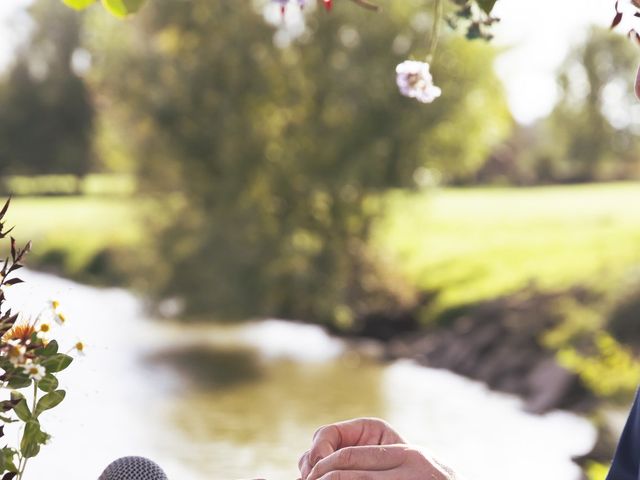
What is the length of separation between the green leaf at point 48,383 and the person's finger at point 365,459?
0.58 m

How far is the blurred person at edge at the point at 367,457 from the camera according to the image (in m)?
1.51

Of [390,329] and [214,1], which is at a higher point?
[214,1]

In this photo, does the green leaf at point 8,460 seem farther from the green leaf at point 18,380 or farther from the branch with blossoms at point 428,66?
the branch with blossoms at point 428,66

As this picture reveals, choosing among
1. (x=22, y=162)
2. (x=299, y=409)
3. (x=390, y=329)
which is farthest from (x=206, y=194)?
(x=22, y=162)

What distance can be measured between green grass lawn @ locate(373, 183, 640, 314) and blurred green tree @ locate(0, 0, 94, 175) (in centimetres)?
1704

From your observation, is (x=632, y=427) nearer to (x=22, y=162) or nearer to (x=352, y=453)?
(x=352, y=453)

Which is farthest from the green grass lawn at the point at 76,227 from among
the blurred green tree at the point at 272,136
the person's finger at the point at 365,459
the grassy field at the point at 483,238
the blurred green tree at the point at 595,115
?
the blurred green tree at the point at 595,115

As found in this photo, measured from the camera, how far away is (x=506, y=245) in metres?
19.7

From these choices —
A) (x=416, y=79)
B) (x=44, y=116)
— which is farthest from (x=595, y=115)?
(x=416, y=79)

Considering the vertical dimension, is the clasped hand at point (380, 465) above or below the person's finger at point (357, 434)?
below

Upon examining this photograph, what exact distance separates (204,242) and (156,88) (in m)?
2.37

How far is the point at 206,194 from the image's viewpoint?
15.9 meters

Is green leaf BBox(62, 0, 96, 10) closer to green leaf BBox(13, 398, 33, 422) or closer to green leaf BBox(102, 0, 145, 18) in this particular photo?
green leaf BBox(102, 0, 145, 18)

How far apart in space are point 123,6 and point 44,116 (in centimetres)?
3830
